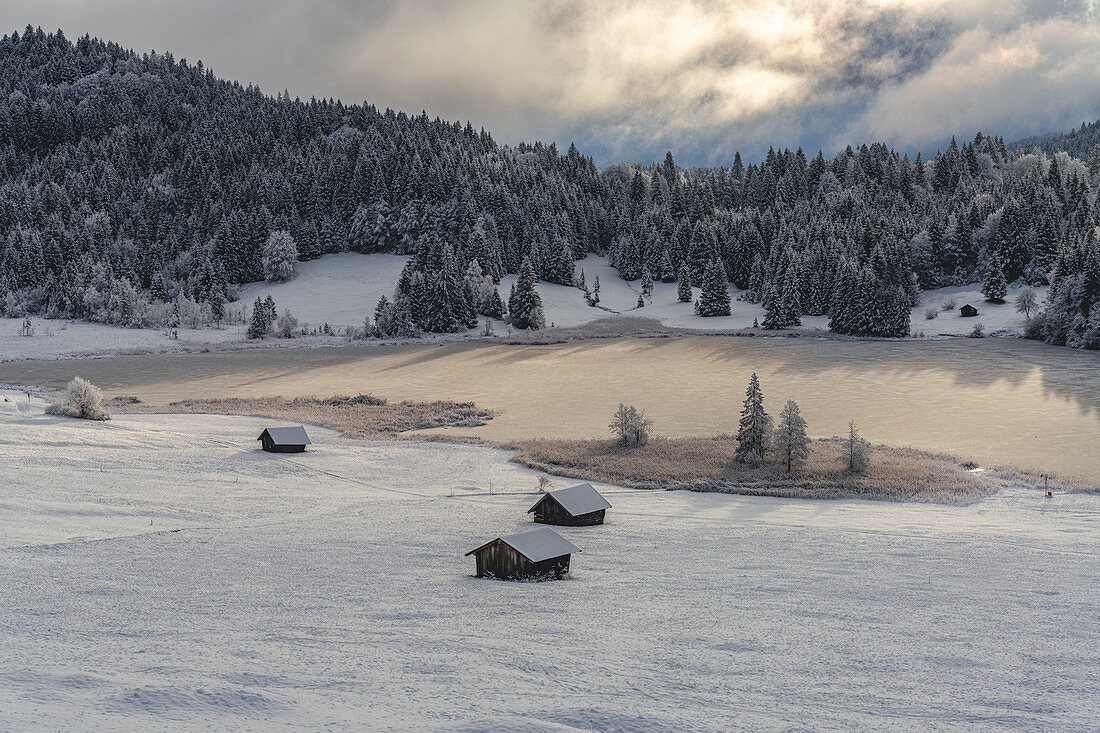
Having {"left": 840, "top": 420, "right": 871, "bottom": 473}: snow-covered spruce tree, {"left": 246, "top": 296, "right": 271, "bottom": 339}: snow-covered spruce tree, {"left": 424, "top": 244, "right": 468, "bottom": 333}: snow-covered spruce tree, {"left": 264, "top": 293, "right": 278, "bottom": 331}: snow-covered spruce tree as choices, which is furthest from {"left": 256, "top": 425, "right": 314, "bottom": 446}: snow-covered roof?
{"left": 424, "top": 244, "right": 468, "bottom": 333}: snow-covered spruce tree

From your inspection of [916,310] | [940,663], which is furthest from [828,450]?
[916,310]

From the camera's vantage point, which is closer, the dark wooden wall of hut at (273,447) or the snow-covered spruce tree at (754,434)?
the snow-covered spruce tree at (754,434)

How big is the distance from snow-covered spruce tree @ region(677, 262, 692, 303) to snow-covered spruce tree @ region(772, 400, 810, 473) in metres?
93.8

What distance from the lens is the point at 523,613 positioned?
17422mm

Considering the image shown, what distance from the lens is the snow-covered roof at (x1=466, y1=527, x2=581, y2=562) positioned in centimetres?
2077

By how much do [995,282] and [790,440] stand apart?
302ft

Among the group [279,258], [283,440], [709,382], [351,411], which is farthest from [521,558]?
[279,258]

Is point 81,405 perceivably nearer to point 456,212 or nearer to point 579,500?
point 579,500

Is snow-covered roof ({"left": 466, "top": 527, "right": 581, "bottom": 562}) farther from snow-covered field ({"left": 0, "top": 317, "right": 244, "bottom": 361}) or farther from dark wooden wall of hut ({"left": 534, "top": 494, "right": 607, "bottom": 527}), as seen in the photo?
snow-covered field ({"left": 0, "top": 317, "right": 244, "bottom": 361})

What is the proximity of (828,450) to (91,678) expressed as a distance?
127 feet

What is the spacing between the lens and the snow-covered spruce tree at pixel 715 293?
11831 centimetres

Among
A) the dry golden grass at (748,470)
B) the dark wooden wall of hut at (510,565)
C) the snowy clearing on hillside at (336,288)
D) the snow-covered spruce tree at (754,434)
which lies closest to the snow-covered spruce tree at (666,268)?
the snowy clearing on hillside at (336,288)

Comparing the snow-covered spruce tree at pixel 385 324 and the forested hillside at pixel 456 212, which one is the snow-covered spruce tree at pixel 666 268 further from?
the snow-covered spruce tree at pixel 385 324

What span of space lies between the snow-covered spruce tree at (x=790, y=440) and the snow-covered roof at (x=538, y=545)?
20.1m
